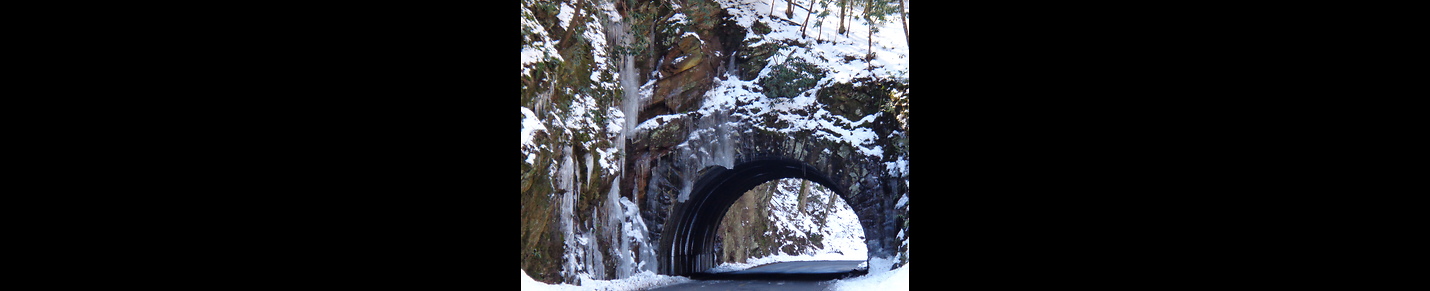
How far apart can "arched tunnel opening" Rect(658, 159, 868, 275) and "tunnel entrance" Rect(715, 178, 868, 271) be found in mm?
7907

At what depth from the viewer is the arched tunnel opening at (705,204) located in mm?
20234

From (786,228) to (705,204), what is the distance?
76.9 ft

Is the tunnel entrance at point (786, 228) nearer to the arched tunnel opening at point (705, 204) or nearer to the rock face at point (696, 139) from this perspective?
the arched tunnel opening at point (705, 204)

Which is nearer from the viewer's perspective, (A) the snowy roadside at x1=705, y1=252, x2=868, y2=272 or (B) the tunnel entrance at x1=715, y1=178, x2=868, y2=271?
(A) the snowy roadside at x1=705, y1=252, x2=868, y2=272

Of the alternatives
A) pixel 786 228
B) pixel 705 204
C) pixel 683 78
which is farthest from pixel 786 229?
pixel 683 78

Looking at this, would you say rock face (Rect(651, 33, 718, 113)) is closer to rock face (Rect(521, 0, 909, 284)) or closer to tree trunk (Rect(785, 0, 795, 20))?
rock face (Rect(521, 0, 909, 284))

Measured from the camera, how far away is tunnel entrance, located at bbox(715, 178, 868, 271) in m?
34.8

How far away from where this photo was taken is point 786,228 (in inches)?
1777

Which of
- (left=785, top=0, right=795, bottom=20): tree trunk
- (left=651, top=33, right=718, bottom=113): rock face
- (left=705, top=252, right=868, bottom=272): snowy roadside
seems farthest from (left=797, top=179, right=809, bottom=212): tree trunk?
(left=651, top=33, right=718, bottom=113): rock face

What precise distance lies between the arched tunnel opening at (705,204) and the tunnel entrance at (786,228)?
7907 millimetres

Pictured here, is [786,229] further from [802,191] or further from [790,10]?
[790,10]
